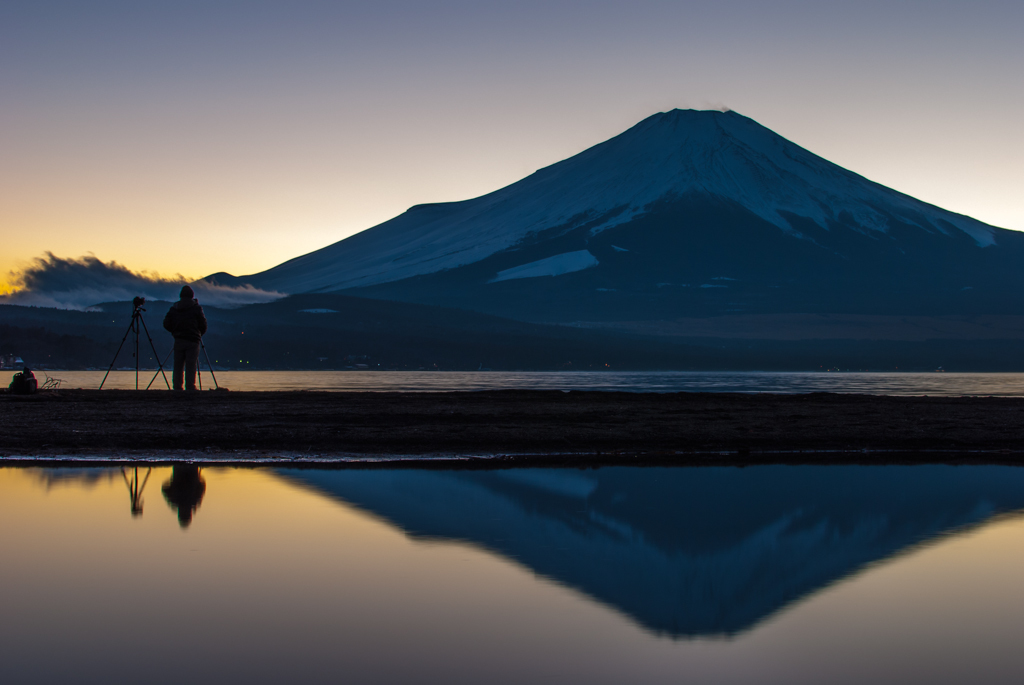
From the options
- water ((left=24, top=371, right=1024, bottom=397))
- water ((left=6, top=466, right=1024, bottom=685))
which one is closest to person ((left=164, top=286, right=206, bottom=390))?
water ((left=24, top=371, right=1024, bottom=397))

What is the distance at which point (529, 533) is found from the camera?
12.3 metres

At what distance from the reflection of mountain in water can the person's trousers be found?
17.1 meters

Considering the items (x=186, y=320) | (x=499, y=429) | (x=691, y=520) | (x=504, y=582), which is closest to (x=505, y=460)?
(x=499, y=429)

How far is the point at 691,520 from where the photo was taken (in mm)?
13266

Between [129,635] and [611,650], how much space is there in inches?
144

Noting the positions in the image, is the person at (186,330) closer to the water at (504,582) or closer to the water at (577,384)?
the water at (577,384)

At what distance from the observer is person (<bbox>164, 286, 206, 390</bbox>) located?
3191 centimetres

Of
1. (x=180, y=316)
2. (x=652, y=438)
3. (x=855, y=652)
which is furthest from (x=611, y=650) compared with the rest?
(x=180, y=316)

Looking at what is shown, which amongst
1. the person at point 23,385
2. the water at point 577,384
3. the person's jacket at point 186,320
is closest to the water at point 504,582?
the person at point 23,385

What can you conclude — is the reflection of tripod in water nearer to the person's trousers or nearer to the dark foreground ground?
the dark foreground ground

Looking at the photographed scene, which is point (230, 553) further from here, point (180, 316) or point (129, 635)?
point (180, 316)

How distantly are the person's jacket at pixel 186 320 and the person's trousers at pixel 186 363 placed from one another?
700 mm

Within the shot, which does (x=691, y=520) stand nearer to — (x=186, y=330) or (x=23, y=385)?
(x=186, y=330)

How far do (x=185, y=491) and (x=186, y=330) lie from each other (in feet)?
58.8
